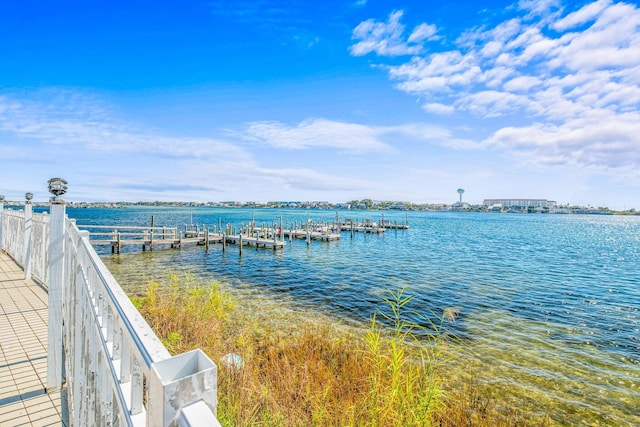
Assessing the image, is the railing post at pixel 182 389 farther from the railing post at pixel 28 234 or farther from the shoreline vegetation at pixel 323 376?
the railing post at pixel 28 234

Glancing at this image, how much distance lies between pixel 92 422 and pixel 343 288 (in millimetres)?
12905

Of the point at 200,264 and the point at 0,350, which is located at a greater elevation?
the point at 0,350

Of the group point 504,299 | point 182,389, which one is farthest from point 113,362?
point 504,299

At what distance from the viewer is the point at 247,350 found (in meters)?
6.91

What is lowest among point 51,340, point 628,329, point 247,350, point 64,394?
point 628,329

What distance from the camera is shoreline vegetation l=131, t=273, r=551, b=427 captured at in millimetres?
4297

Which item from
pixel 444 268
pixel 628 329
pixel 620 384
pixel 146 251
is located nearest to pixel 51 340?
pixel 620 384

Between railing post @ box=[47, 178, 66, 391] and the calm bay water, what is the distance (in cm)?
743

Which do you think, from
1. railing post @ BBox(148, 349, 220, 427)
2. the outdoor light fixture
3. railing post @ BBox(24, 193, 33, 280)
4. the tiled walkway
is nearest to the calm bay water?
railing post @ BBox(24, 193, 33, 280)

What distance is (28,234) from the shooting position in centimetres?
890

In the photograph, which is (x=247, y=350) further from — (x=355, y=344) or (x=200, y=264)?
(x=200, y=264)

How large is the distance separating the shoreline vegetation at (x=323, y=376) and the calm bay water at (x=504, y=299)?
124cm

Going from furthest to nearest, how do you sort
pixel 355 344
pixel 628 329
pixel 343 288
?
pixel 343 288, pixel 628 329, pixel 355 344

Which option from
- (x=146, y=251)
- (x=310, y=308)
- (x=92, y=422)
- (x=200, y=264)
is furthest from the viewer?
(x=146, y=251)
